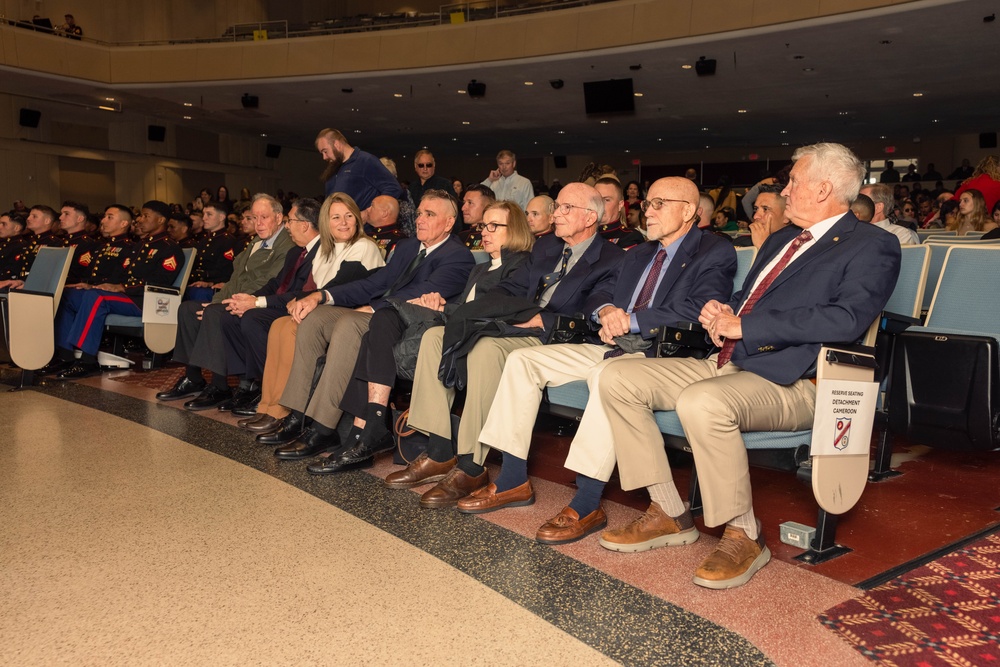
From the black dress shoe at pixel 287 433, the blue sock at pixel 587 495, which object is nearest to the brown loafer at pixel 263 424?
the black dress shoe at pixel 287 433

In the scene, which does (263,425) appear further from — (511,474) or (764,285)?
(764,285)

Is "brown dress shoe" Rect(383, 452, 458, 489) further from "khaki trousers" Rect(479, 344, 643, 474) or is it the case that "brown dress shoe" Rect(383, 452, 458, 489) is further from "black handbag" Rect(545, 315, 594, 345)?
"black handbag" Rect(545, 315, 594, 345)

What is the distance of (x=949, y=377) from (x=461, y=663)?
6.50 ft

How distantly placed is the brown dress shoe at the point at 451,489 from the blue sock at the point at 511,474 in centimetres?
16

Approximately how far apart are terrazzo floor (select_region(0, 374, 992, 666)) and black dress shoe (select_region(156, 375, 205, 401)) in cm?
152

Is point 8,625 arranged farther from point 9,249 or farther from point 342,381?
point 9,249

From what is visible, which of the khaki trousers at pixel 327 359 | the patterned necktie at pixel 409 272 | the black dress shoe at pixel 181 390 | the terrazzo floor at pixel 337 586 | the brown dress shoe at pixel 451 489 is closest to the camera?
the terrazzo floor at pixel 337 586

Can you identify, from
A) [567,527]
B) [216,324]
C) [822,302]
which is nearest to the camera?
[822,302]

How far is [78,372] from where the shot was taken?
5.63 metres

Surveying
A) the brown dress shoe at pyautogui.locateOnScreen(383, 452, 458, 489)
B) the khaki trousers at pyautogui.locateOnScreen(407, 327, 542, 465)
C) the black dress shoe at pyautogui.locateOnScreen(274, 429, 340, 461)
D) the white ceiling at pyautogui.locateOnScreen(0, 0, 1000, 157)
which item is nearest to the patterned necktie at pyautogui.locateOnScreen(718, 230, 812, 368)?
the khaki trousers at pyautogui.locateOnScreen(407, 327, 542, 465)

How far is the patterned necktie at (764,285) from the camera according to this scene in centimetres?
252

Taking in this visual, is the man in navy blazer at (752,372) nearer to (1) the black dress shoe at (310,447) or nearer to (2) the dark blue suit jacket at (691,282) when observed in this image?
(2) the dark blue suit jacket at (691,282)

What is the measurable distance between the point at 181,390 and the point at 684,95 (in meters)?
11.6

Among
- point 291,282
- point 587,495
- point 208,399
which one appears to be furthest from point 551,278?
point 208,399
